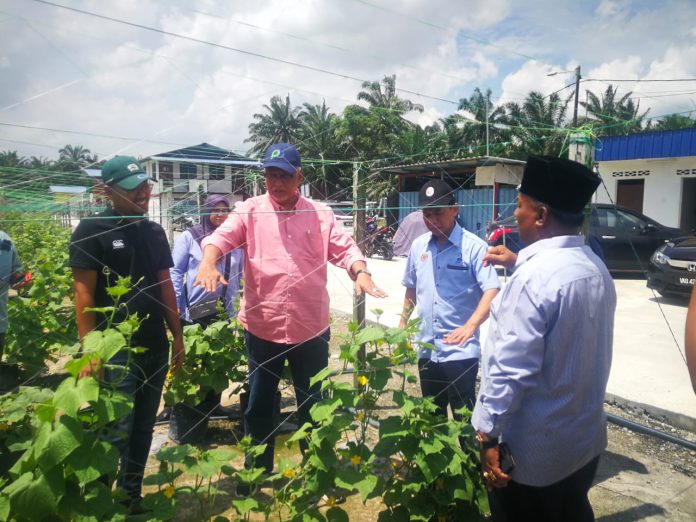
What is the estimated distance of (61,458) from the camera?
4.28 ft

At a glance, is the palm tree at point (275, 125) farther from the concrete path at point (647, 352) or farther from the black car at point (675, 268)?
the black car at point (675, 268)

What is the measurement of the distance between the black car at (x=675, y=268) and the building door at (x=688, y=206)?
24.7ft

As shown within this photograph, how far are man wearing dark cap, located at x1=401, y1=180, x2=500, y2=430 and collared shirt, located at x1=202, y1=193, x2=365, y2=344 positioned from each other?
464 mm

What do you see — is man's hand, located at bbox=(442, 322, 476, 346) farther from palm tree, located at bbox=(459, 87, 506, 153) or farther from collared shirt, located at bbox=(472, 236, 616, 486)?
palm tree, located at bbox=(459, 87, 506, 153)

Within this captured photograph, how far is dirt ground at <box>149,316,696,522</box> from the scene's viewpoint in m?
2.54

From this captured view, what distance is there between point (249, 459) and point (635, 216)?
948 centimetres

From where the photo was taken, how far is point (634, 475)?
2.93 m

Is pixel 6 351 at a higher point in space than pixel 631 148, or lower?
lower

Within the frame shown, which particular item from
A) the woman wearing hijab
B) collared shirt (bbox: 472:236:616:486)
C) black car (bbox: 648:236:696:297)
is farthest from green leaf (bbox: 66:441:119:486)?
black car (bbox: 648:236:696:297)

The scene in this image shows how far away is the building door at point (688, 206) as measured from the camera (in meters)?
13.6

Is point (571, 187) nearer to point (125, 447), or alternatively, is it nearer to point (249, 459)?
point (249, 459)

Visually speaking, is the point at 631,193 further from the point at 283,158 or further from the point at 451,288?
the point at 283,158

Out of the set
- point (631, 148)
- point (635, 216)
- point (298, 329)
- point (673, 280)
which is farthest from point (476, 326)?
point (631, 148)

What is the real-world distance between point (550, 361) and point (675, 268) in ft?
22.3
